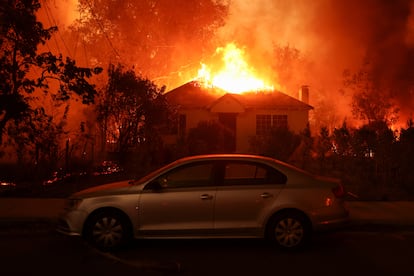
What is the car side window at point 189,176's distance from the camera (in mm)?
7715

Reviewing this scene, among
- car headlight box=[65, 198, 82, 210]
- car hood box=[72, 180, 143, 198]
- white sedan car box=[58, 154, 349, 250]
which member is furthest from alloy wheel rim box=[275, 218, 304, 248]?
car headlight box=[65, 198, 82, 210]

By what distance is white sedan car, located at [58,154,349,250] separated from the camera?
7.51 metres

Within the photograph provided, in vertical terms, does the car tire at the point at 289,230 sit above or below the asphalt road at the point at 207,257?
above

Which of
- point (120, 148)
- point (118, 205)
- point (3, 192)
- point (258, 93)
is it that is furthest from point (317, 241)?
point (258, 93)

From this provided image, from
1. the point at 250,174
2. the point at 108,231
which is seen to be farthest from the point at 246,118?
the point at 108,231

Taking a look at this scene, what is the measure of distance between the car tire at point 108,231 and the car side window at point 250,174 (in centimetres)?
154

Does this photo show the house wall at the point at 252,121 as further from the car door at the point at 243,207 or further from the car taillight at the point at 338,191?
the car door at the point at 243,207

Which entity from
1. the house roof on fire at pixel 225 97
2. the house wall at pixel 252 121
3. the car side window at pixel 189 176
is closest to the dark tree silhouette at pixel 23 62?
the car side window at pixel 189 176

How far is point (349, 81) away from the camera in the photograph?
116 feet

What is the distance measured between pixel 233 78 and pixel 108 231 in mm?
24313

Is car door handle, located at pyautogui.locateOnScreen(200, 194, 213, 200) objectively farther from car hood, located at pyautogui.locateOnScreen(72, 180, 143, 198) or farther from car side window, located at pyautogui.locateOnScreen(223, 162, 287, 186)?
car hood, located at pyautogui.locateOnScreen(72, 180, 143, 198)

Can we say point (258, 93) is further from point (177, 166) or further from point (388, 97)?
point (177, 166)

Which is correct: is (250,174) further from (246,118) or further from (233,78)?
(233,78)

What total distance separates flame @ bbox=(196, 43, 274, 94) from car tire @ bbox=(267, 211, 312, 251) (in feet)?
69.8
